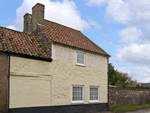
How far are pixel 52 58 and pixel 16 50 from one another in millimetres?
3054

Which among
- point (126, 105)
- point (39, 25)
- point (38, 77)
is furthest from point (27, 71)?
point (126, 105)

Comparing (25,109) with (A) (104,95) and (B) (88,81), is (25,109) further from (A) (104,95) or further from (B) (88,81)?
(A) (104,95)

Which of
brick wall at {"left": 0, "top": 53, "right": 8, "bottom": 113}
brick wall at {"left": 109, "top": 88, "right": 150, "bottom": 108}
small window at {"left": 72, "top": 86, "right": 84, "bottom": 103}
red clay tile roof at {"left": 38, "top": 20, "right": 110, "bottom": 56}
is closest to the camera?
brick wall at {"left": 0, "top": 53, "right": 8, "bottom": 113}

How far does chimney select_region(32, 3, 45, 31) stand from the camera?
16.1 meters

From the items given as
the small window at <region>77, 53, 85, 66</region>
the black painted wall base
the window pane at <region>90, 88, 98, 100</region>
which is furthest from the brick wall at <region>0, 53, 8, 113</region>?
the window pane at <region>90, 88, 98, 100</region>

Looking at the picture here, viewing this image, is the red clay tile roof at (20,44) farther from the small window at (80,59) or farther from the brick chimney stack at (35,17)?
the small window at (80,59)

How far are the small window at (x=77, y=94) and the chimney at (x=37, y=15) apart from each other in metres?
6.73

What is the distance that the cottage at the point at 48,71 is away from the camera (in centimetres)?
1155

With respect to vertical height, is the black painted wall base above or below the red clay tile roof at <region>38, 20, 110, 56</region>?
below

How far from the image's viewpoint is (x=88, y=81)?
16641mm

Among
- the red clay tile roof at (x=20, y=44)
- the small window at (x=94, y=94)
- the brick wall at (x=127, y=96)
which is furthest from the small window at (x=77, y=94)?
the brick wall at (x=127, y=96)

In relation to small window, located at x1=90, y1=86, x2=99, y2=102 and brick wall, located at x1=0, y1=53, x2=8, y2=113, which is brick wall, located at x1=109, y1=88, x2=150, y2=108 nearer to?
small window, located at x1=90, y1=86, x2=99, y2=102

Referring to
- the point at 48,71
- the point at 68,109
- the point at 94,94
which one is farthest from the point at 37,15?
the point at 94,94

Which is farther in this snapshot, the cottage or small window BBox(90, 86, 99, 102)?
small window BBox(90, 86, 99, 102)
